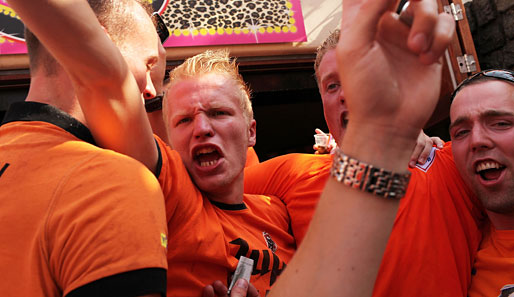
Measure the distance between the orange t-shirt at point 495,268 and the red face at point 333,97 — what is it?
92cm

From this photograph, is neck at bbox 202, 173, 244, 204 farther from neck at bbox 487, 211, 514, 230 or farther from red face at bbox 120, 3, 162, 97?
neck at bbox 487, 211, 514, 230

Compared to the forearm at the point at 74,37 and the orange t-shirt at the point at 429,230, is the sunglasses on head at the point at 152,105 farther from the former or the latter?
the forearm at the point at 74,37

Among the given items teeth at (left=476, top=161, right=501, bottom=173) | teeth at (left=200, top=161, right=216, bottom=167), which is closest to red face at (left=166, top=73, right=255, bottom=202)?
teeth at (left=200, top=161, right=216, bottom=167)

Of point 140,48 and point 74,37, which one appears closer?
point 74,37

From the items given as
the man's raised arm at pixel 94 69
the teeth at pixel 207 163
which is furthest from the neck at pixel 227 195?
the man's raised arm at pixel 94 69

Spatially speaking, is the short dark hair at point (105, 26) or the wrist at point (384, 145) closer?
the wrist at point (384, 145)

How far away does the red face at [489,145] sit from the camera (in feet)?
6.09

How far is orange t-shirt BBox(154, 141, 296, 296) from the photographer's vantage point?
1405 millimetres

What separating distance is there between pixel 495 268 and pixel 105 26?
5.89ft

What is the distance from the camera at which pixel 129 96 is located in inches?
41.1

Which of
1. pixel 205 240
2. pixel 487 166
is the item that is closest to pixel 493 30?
pixel 487 166

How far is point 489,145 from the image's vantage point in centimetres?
191

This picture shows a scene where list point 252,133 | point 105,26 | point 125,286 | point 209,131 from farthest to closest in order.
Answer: point 252,133 → point 209,131 → point 105,26 → point 125,286

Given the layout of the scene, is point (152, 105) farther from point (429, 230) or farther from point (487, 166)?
point (487, 166)
